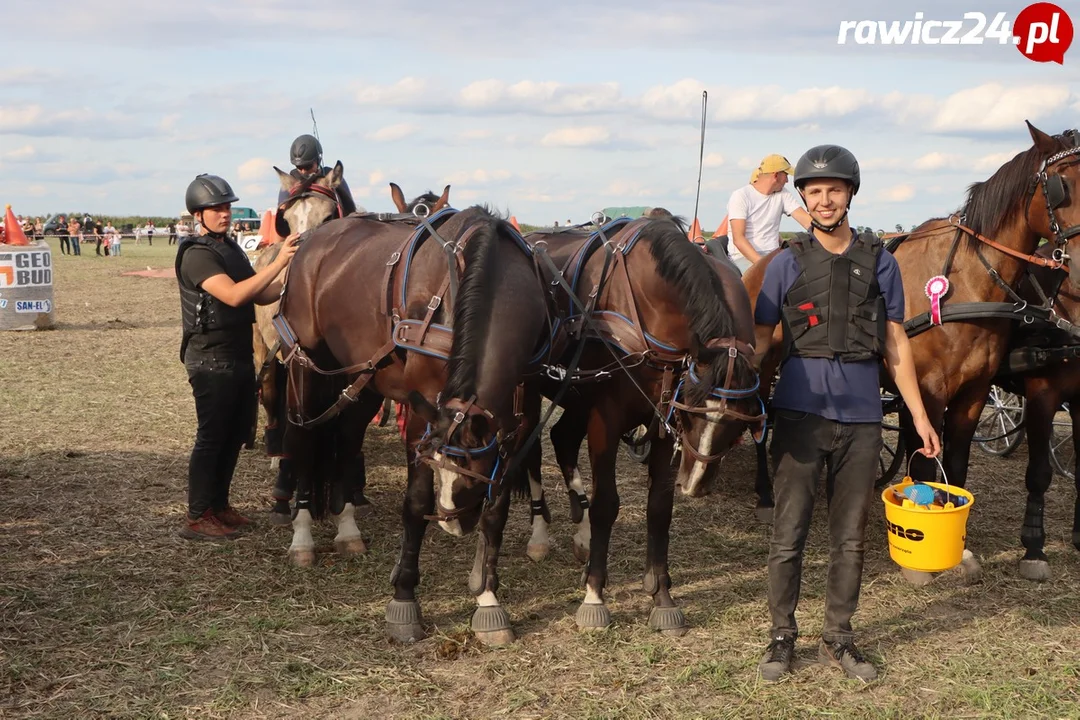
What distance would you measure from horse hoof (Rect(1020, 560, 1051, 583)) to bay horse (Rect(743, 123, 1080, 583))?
0.02 meters

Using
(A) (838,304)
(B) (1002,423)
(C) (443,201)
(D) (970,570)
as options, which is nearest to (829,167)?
(A) (838,304)

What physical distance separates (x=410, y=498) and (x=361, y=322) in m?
0.95

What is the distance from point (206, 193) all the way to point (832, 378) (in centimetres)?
380

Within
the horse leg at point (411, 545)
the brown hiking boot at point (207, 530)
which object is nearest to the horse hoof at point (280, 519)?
the brown hiking boot at point (207, 530)

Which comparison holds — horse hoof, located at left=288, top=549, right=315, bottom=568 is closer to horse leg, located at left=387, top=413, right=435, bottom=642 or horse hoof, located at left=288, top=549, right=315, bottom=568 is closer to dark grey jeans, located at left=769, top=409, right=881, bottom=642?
horse leg, located at left=387, top=413, right=435, bottom=642

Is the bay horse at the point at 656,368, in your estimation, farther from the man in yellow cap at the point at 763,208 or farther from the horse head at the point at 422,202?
the man in yellow cap at the point at 763,208

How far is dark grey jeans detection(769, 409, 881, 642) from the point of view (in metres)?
3.96

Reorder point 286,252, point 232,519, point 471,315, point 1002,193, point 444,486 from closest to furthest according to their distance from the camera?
point 444,486 < point 471,315 < point 286,252 < point 1002,193 < point 232,519

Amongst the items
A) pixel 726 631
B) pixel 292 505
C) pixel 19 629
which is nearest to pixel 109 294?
pixel 292 505

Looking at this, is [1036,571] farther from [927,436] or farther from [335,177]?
[335,177]

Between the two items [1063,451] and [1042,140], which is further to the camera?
[1063,451]

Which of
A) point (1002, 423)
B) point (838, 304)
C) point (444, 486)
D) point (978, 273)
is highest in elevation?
point (978, 273)

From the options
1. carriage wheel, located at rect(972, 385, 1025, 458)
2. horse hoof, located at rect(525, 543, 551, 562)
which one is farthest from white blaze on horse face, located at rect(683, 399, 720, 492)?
carriage wheel, located at rect(972, 385, 1025, 458)

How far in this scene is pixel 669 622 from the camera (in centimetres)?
460
